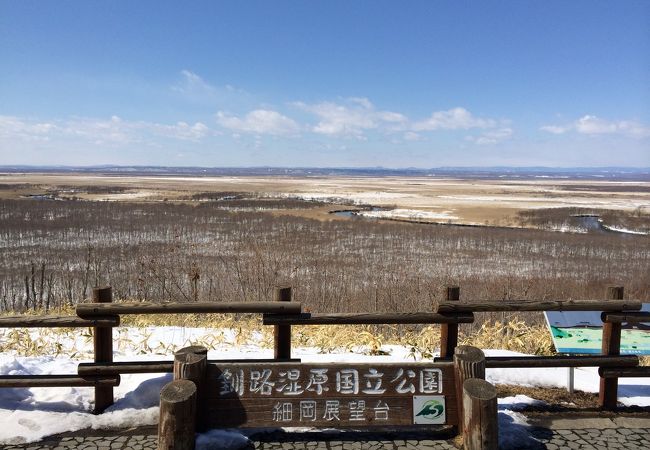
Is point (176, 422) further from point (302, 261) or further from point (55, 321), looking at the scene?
point (302, 261)

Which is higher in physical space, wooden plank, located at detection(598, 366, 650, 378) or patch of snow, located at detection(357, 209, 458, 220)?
wooden plank, located at detection(598, 366, 650, 378)

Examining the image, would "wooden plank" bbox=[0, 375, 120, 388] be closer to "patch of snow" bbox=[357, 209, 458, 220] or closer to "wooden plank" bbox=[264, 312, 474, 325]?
"wooden plank" bbox=[264, 312, 474, 325]

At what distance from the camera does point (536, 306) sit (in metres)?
5.47

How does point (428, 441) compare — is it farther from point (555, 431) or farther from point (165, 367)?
point (165, 367)

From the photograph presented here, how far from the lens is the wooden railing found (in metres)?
5.11

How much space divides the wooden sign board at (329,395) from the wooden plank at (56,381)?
1.28 meters

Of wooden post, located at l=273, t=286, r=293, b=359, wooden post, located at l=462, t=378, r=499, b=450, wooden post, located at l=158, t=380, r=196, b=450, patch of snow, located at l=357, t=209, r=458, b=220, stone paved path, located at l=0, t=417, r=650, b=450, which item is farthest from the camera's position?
patch of snow, located at l=357, t=209, r=458, b=220

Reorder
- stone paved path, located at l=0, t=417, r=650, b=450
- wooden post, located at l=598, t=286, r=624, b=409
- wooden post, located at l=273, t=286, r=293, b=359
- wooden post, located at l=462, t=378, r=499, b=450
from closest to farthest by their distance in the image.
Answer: wooden post, located at l=462, t=378, r=499, b=450 < stone paved path, located at l=0, t=417, r=650, b=450 < wooden post, located at l=273, t=286, r=293, b=359 < wooden post, located at l=598, t=286, r=624, b=409

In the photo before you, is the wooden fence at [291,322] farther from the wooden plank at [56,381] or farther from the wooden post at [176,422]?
the wooden post at [176,422]

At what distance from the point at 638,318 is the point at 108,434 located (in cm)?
563

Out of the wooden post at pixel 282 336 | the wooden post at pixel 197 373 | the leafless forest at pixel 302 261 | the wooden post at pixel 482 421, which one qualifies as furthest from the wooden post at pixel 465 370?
the leafless forest at pixel 302 261

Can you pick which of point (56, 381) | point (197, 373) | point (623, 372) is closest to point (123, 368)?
point (56, 381)

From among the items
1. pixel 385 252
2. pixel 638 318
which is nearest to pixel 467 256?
pixel 385 252

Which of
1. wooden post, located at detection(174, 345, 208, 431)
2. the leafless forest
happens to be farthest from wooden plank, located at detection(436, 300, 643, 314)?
the leafless forest
